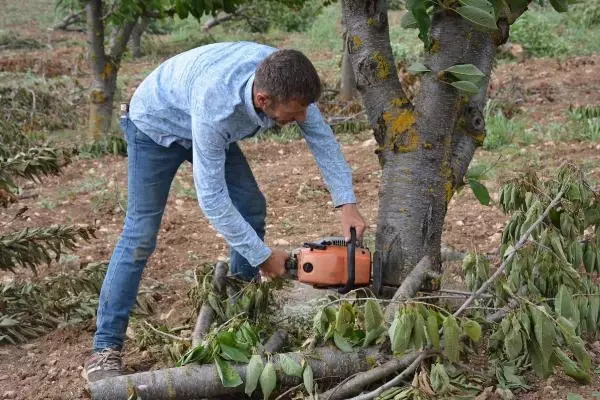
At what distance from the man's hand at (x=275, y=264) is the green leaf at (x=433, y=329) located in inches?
30.3

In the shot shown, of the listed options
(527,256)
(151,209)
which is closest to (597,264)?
(527,256)

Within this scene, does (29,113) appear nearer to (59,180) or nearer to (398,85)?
(59,180)

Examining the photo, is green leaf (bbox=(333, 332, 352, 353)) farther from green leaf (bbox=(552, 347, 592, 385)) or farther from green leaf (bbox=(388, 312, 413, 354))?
green leaf (bbox=(552, 347, 592, 385))

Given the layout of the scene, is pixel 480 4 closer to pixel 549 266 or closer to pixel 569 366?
pixel 549 266

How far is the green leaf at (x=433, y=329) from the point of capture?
2.76m

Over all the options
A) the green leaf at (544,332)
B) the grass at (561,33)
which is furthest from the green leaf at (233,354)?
the grass at (561,33)

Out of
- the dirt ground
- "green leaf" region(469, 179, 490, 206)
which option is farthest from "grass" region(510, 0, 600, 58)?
"green leaf" region(469, 179, 490, 206)

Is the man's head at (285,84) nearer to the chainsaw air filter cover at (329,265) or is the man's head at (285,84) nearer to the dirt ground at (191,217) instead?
the chainsaw air filter cover at (329,265)

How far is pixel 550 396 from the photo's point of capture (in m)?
3.00

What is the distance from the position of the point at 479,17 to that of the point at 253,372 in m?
1.50

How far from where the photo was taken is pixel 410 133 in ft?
11.7

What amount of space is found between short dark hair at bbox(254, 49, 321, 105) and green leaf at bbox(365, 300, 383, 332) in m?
0.77

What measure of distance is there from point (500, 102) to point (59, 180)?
4448mm

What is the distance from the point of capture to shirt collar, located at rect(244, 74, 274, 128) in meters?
3.18
